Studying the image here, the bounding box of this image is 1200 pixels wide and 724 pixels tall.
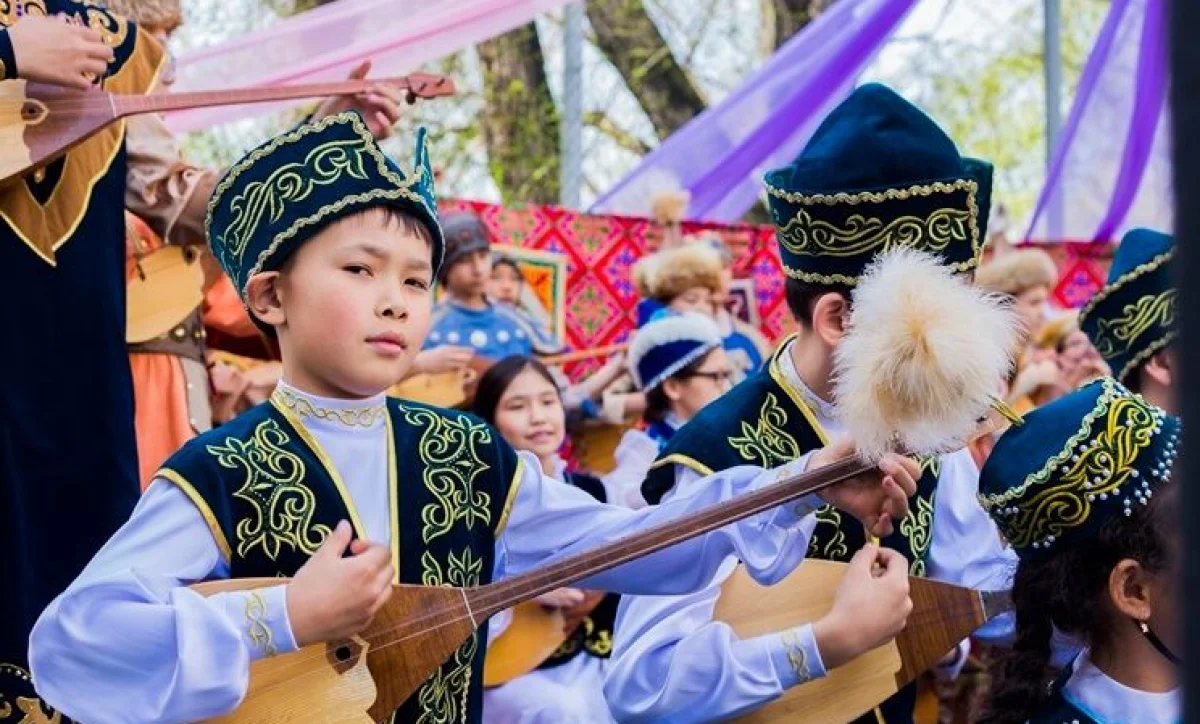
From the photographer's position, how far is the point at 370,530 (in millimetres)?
2561

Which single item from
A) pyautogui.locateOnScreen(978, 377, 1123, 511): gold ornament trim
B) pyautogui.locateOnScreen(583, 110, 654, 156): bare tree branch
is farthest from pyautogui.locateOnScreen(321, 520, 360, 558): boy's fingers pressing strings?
pyautogui.locateOnScreen(583, 110, 654, 156): bare tree branch

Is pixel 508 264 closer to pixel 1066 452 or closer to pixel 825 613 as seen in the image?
pixel 825 613

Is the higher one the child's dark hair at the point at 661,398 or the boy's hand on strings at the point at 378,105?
the boy's hand on strings at the point at 378,105

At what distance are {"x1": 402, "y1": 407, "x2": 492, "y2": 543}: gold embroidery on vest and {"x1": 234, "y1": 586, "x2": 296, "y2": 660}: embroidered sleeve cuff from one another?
353 millimetres

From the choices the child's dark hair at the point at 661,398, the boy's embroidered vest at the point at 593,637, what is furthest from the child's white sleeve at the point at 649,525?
the child's dark hair at the point at 661,398

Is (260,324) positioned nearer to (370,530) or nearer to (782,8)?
(370,530)

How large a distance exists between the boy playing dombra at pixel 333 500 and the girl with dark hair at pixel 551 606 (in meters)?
1.64

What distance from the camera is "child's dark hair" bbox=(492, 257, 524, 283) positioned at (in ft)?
20.6

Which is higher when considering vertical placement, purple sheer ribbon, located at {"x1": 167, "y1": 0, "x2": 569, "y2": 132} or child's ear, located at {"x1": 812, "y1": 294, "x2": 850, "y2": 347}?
purple sheer ribbon, located at {"x1": 167, "y1": 0, "x2": 569, "y2": 132}

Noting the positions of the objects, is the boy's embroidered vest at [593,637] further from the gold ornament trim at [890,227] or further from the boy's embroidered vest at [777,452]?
the gold ornament trim at [890,227]

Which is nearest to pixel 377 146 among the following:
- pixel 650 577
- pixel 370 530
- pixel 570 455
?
pixel 370 530

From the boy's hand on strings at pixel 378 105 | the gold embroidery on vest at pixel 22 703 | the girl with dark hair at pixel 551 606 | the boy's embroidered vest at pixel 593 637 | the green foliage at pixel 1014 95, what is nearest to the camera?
the gold embroidery on vest at pixel 22 703

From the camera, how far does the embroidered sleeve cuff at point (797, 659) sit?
2859 millimetres

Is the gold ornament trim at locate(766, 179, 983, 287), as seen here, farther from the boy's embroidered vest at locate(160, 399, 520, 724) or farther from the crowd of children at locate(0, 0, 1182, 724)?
the boy's embroidered vest at locate(160, 399, 520, 724)
